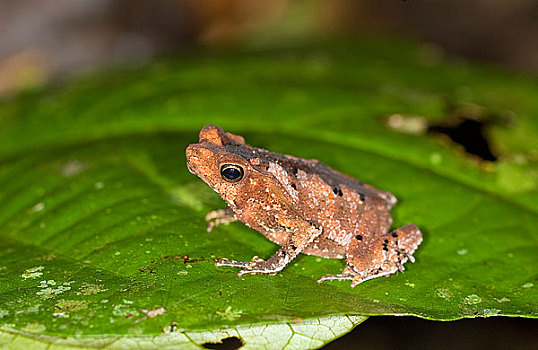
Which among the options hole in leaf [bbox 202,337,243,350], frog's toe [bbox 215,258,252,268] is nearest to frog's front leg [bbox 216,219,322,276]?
frog's toe [bbox 215,258,252,268]

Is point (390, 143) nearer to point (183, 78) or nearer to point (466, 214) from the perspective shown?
point (466, 214)

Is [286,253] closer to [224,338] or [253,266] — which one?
[253,266]

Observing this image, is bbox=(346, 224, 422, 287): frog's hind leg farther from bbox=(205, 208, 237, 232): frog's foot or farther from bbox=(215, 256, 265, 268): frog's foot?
bbox=(205, 208, 237, 232): frog's foot

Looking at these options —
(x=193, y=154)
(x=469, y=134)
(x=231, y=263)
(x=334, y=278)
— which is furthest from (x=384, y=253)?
(x=469, y=134)

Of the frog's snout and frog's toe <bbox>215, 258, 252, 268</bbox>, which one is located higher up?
the frog's snout

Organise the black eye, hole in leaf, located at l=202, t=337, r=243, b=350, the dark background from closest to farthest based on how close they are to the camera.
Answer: hole in leaf, located at l=202, t=337, r=243, b=350 < the black eye < the dark background

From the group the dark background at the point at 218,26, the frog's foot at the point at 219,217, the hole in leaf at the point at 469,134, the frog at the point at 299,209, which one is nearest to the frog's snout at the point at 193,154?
the frog at the point at 299,209

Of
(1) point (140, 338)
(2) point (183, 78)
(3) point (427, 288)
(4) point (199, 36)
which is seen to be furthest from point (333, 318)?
(4) point (199, 36)
